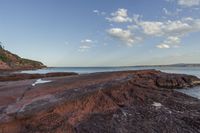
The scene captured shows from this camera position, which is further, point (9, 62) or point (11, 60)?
point (11, 60)

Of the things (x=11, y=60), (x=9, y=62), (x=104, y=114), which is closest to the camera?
(x=104, y=114)

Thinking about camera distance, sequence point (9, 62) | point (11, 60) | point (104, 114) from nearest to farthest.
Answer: point (104, 114), point (9, 62), point (11, 60)

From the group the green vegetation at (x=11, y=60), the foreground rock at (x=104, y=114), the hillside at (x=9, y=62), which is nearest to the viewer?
the foreground rock at (x=104, y=114)

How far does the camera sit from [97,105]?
992 cm

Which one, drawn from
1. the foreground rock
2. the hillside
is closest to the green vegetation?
the hillside

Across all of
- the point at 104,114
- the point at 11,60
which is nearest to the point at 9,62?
the point at 11,60

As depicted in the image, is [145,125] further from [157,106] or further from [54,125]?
[54,125]

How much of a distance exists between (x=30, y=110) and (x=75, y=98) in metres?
2.12

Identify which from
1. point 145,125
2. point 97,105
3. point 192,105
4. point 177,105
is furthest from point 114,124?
point 192,105

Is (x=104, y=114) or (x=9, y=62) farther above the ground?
(x=9, y=62)

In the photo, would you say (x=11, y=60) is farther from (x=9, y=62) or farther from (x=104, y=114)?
(x=104, y=114)

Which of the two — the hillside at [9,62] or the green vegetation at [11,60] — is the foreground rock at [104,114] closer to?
the hillside at [9,62]

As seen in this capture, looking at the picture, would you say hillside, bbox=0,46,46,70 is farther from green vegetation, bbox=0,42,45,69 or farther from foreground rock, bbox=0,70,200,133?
foreground rock, bbox=0,70,200,133

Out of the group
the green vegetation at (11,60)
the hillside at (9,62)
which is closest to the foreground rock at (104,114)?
the hillside at (9,62)
